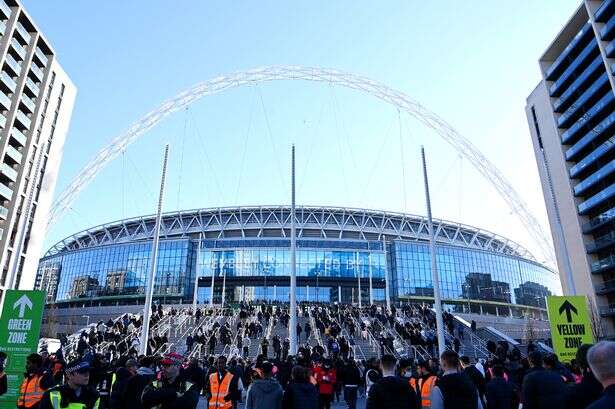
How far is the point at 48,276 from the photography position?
103688 mm

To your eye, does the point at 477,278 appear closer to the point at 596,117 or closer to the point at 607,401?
the point at 596,117

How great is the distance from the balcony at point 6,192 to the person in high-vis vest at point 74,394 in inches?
2580

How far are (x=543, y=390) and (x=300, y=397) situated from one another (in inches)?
136

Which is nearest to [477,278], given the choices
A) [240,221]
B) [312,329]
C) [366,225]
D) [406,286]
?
[406,286]

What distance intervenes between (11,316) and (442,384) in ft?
43.1

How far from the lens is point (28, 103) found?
67.6 meters

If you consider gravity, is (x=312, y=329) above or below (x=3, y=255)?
below

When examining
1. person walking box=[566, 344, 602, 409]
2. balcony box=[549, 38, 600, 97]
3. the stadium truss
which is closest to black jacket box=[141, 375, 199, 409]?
person walking box=[566, 344, 602, 409]

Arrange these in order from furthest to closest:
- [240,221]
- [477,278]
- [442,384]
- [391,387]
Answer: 1. [240,221]
2. [477,278]
3. [442,384]
4. [391,387]

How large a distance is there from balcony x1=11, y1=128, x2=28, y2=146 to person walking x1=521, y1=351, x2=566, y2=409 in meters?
71.6

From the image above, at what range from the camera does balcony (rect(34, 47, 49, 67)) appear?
2783 inches

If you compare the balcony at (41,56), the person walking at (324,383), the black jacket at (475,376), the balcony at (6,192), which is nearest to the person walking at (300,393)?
the black jacket at (475,376)

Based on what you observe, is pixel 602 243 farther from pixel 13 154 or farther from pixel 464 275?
pixel 13 154

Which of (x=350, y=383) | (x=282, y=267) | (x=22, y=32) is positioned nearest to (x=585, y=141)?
(x=282, y=267)
